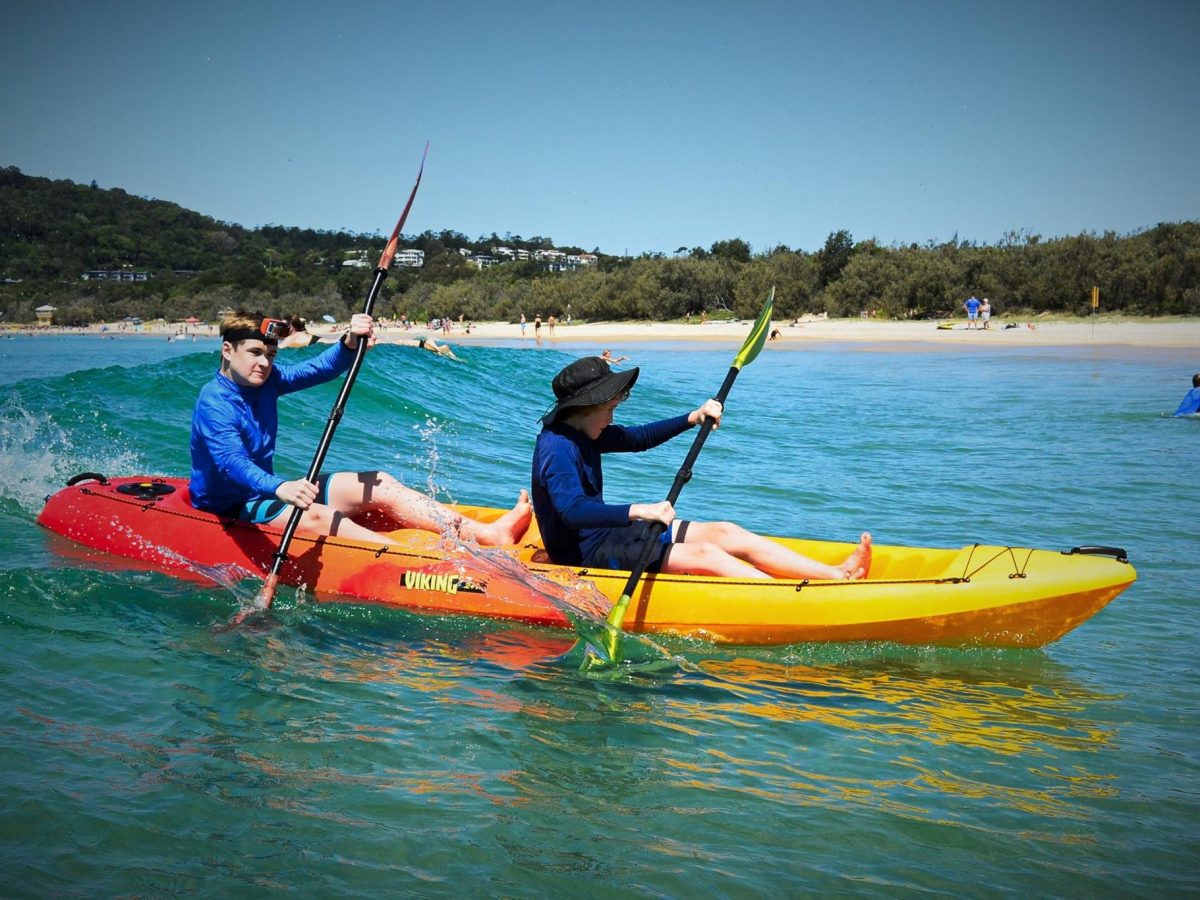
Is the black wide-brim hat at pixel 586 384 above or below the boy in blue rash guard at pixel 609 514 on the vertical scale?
above

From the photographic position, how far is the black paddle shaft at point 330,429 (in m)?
5.34

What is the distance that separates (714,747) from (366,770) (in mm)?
1293

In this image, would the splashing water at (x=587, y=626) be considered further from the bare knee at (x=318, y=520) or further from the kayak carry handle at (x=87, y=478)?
the kayak carry handle at (x=87, y=478)

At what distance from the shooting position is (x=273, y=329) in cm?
528

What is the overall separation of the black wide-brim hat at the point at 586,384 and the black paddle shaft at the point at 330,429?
159cm

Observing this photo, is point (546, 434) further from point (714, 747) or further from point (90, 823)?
point (90, 823)

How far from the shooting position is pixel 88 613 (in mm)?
5016

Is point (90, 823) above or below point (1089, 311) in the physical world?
below

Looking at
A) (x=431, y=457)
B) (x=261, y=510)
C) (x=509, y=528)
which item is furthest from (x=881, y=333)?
(x=261, y=510)

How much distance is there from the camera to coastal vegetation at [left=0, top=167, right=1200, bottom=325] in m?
34.3

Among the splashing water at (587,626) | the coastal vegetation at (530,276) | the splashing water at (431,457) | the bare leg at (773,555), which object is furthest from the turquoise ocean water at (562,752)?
the coastal vegetation at (530,276)

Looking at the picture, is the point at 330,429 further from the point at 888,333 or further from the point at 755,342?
the point at 888,333

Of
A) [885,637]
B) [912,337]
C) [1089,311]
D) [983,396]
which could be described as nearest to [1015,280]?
[1089,311]

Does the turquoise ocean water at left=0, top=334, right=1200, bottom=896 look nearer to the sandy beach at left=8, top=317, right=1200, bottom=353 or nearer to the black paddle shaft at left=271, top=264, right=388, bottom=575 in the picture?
the black paddle shaft at left=271, top=264, right=388, bottom=575
